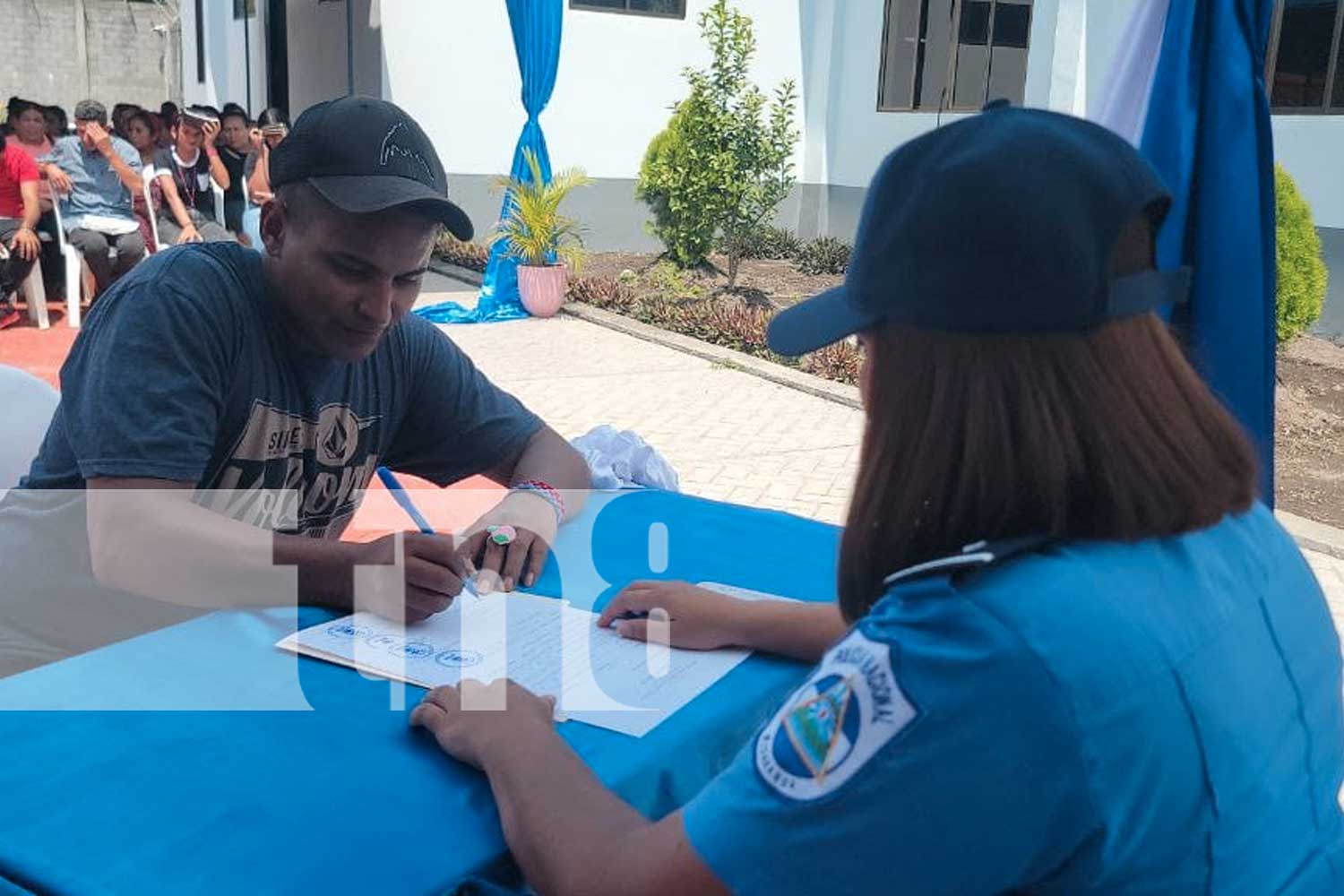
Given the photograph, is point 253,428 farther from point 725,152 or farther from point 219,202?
point 219,202

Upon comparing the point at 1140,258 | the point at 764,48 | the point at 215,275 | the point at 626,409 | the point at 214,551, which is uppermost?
the point at 764,48

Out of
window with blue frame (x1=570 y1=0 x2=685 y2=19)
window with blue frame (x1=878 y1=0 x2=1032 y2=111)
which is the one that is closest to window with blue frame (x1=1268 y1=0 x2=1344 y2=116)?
window with blue frame (x1=878 y1=0 x2=1032 y2=111)

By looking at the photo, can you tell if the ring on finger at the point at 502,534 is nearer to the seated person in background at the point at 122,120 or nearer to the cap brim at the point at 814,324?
the cap brim at the point at 814,324

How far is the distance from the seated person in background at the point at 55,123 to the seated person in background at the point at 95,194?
795 millimetres

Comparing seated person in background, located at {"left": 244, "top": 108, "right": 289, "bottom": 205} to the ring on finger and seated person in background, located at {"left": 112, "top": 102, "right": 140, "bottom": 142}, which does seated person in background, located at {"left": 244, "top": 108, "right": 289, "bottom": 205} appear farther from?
the ring on finger

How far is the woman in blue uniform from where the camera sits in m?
0.78

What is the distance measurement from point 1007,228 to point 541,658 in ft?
2.74

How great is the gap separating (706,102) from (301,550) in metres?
8.31

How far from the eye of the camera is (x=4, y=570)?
5.95 feet

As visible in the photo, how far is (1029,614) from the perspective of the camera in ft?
2.60

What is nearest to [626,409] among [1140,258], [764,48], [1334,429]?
[1334,429]

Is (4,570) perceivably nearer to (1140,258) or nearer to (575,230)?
(1140,258)

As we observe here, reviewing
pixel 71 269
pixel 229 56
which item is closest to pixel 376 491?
pixel 71 269

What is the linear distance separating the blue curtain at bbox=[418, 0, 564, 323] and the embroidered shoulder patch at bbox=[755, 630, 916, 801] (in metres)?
8.16
